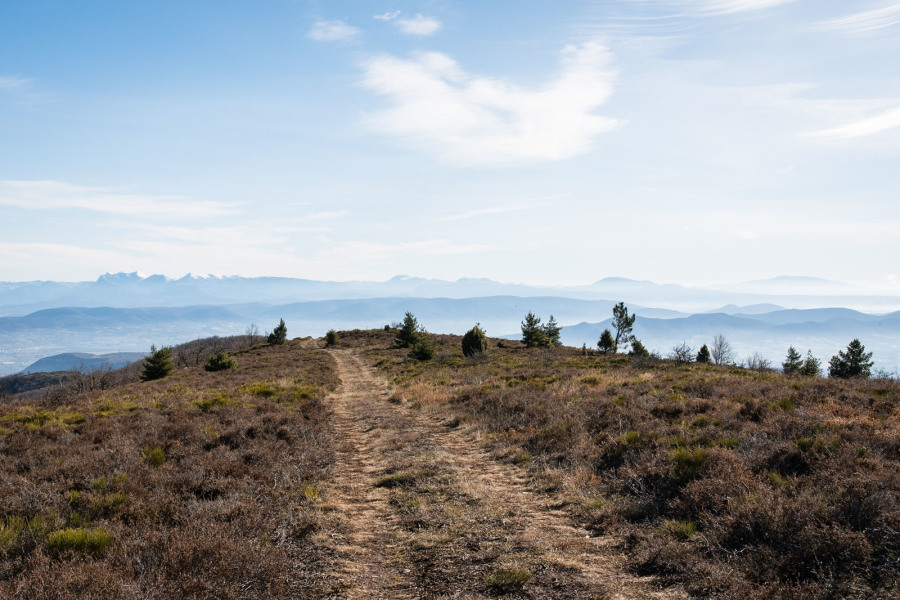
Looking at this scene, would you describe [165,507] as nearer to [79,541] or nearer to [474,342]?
[79,541]

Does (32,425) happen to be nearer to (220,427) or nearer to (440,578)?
(220,427)

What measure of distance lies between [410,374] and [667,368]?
1647 cm

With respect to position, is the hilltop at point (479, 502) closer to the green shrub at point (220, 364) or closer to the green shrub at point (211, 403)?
the green shrub at point (211, 403)

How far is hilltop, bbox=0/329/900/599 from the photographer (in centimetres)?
530

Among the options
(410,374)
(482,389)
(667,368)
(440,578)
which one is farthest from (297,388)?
(667,368)

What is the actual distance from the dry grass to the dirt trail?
690mm

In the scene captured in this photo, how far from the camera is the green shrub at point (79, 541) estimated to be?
5918mm

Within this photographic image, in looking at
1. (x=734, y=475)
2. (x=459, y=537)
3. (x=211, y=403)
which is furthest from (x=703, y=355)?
(x=459, y=537)

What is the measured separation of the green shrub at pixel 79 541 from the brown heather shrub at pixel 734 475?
7.22 meters

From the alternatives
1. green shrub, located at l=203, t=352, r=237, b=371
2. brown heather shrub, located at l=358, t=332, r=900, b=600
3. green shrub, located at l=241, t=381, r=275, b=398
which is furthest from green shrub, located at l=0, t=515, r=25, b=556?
green shrub, located at l=203, t=352, r=237, b=371

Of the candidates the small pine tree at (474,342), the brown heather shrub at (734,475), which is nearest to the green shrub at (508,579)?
the brown heather shrub at (734,475)

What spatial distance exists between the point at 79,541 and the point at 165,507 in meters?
1.37

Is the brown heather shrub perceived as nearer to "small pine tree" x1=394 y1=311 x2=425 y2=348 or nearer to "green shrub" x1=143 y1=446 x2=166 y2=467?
"green shrub" x1=143 y1=446 x2=166 y2=467

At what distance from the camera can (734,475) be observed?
25.3 ft
